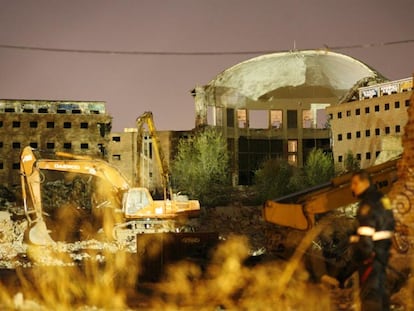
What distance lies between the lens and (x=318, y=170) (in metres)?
47.9

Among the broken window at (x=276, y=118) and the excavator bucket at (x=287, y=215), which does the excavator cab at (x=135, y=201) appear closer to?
A: the excavator bucket at (x=287, y=215)

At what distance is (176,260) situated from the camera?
15.4 m

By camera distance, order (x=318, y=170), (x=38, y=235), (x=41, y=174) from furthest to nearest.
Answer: (x=318, y=170)
(x=41, y=174)
(x=38, y=235)

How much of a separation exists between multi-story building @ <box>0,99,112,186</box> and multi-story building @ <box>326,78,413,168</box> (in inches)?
779

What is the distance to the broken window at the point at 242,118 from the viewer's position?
55.7 m

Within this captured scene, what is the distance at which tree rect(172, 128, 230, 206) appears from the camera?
47781 mm

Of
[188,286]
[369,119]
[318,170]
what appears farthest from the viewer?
[369,119]

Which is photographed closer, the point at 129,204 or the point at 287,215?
the point at 287,215

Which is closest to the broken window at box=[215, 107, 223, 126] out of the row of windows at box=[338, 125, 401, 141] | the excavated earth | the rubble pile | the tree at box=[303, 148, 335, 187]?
the tree at box=[303, 148, 335, 187]

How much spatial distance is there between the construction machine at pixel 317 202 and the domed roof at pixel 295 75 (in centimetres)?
4194

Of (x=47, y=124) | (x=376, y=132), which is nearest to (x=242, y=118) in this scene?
(x=376, y=132)

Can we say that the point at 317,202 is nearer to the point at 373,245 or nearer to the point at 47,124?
the point at 373,245

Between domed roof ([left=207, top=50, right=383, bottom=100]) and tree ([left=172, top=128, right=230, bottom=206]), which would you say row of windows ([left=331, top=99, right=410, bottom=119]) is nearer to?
domed roof ([left=207, top=50, right=383, bottom=100])

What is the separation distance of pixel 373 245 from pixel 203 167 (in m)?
41.7
